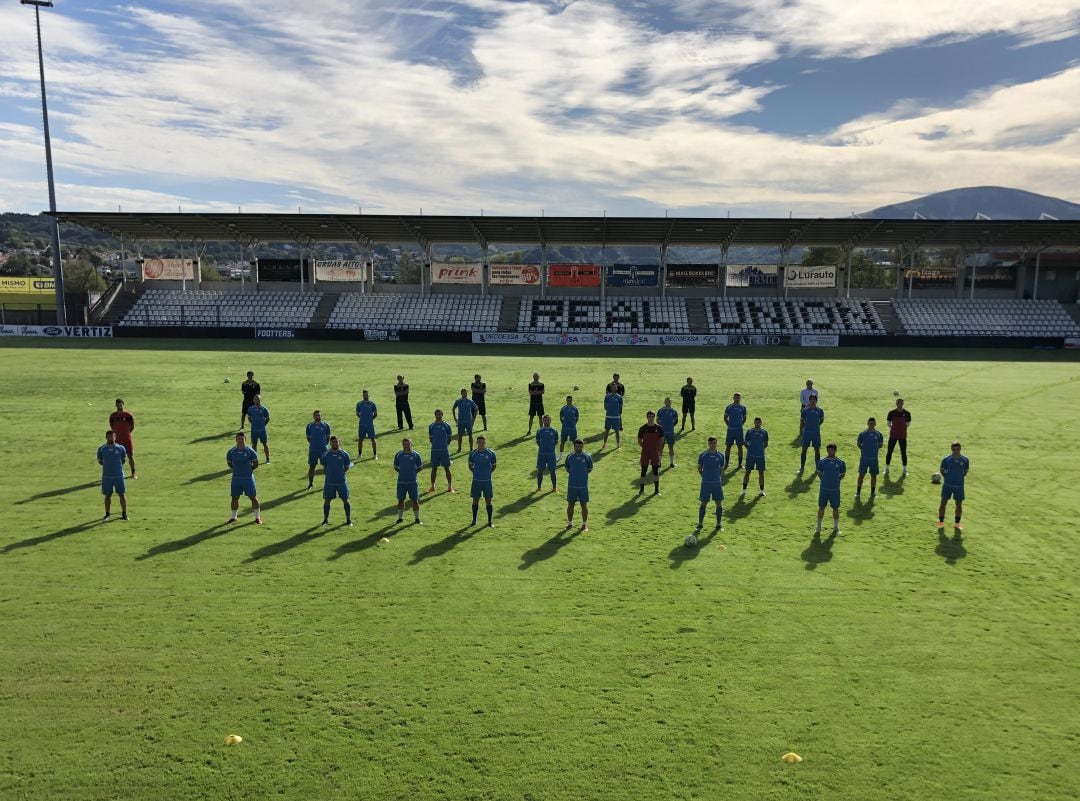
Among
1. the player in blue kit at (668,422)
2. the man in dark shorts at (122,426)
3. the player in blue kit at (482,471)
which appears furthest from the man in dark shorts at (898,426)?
the man in dark shorts at (122,426)

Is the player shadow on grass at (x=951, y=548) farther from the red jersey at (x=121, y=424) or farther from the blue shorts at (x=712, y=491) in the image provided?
the red jersey at (x=121, y=424)

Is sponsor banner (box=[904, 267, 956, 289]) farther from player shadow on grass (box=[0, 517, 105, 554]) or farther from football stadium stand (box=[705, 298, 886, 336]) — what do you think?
player shadow on grass (box=[0, 517, 105, 554])

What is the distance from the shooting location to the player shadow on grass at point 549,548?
10922mm

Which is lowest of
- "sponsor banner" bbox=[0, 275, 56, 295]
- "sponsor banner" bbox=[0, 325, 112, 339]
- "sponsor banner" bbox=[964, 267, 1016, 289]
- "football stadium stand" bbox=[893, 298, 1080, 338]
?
Answer: "sponsor banner" bbox=[0, 325, 112, 339]

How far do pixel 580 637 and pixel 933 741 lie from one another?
389cm

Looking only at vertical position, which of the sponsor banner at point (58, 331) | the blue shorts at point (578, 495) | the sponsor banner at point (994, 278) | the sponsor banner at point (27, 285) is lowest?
the blue shorts at point (578, 495)

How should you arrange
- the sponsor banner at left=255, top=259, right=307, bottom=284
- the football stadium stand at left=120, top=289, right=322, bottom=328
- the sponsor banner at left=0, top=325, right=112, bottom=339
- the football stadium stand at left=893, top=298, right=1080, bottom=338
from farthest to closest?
the sponsor banner at left=255, top=259, right=307, bottom=284 < the football stadium stand at left=120, top=289, right=322, bottom=328 < the football stadium stand at left=893, top=298, right=1080, bottom=338 < the sponsor banner at left=0, top=325, right=112, bottom=339

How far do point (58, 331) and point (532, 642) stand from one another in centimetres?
5569

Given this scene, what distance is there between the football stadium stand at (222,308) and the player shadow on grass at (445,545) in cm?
4508

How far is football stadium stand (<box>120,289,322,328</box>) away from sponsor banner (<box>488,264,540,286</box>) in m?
15.4

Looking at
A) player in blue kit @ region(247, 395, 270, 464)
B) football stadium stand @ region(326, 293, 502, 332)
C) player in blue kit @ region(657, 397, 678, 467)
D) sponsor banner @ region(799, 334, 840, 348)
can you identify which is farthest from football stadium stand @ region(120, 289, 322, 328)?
player in blue kit @ region(657, 397, 678, 467)

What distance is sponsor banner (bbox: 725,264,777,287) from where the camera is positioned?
5825cm

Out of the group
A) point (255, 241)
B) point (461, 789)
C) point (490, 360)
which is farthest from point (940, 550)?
point (255, 241)

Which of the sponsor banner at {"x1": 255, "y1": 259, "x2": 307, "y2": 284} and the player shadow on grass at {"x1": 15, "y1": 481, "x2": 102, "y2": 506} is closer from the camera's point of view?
the player shadow on grass at {"x1": 15, "y1": 481, "x2": 102, "y2": 506}
